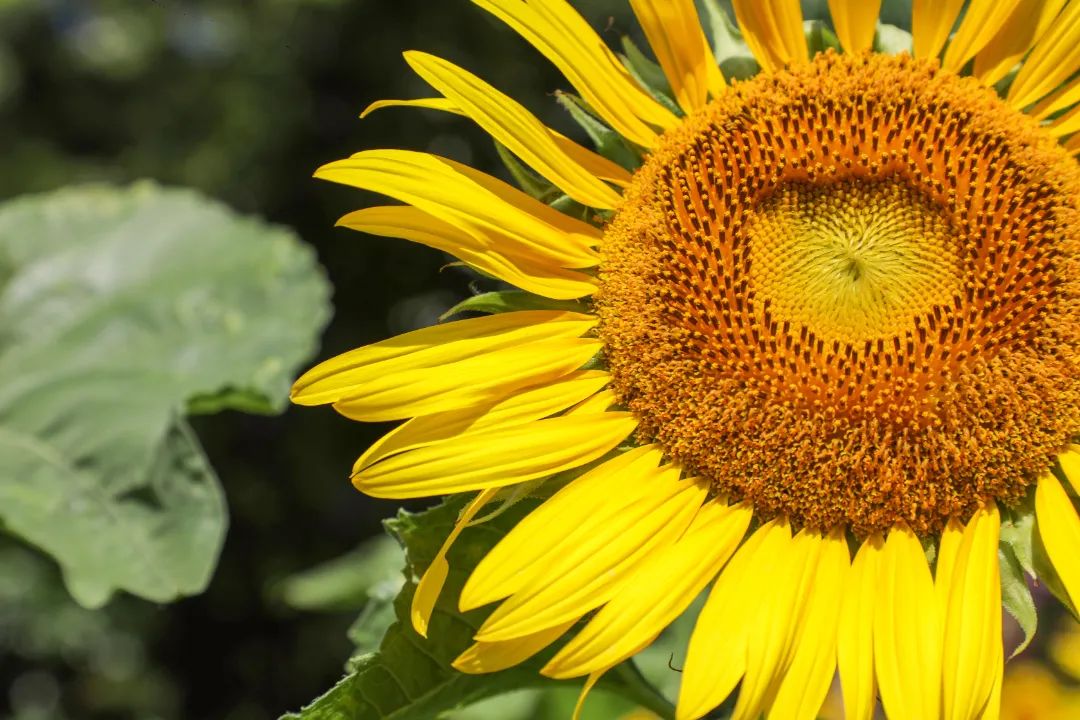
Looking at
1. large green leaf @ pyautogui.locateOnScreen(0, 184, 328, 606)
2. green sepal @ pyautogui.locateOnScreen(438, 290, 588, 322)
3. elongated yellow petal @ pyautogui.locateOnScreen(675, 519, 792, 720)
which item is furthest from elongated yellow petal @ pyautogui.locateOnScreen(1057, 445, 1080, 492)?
large green leaf @ pyautogui.locateOnScreen(0, 184, 328, 606)

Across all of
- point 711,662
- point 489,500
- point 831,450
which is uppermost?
point 831,450

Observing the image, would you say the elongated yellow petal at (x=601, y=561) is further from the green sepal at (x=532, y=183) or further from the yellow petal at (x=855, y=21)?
the yellow petal at (x=855, y=21)

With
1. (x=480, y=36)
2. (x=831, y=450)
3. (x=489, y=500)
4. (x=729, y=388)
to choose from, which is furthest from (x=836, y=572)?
(x=480, y=36)

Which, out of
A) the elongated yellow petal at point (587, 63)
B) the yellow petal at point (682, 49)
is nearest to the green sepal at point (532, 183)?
the elongated yellow petal at point (587, 63)

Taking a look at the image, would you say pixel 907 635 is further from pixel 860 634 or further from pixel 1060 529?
pixel 1060 529

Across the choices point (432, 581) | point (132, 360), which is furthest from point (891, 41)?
point (132, 360)

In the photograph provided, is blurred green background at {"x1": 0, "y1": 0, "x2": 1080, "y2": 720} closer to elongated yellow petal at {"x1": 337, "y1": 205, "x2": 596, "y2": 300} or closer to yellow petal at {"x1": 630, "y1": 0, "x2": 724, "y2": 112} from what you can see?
yellow petal at {"x1": 630, "y1": 0, "x2": 724, "y2": 112}

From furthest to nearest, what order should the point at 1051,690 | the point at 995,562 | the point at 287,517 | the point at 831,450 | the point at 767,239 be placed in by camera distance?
the point at 287,517
the point at 1051,690
the point at 767,239
the point at 831,450
the point at 995,562

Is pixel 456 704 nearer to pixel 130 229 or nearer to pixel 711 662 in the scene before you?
pixel 711 662
